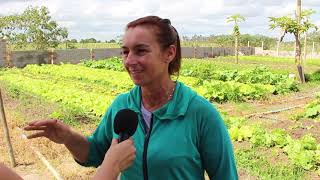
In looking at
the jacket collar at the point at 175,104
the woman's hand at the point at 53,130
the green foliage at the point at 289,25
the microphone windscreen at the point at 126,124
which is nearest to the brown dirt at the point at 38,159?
the woman's hand at the point at 53,130

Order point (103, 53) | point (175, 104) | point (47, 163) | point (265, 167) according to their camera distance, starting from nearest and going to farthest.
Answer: point (175, 104) → point (265, 167) → point (47, 163) → point (103, 53)

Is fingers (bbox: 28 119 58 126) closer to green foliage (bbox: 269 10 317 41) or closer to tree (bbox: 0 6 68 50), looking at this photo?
green foliage (bbox: 269 10 317 41)

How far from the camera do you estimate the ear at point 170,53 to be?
7.80 ft

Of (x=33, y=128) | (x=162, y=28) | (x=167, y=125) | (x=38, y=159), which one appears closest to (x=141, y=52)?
(x=162, y=28)

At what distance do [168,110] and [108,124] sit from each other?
0.46m

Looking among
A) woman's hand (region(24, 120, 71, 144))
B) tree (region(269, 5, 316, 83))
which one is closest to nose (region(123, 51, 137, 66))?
woman's hand (region(24, 120, 71, 144))

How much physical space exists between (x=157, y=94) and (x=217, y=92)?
36.7 feet

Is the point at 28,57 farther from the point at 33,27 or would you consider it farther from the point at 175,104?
the point at 175,104

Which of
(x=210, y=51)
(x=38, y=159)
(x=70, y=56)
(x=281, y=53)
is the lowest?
(x=38, y=159)

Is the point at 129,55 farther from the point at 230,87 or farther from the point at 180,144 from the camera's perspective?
the point at 230,87

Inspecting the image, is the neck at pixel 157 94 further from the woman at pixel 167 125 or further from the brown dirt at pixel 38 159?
the brown dirt at pixel 38 159

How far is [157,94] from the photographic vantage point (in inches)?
96.3

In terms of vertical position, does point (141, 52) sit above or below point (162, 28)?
below

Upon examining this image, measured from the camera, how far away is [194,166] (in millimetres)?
2320
